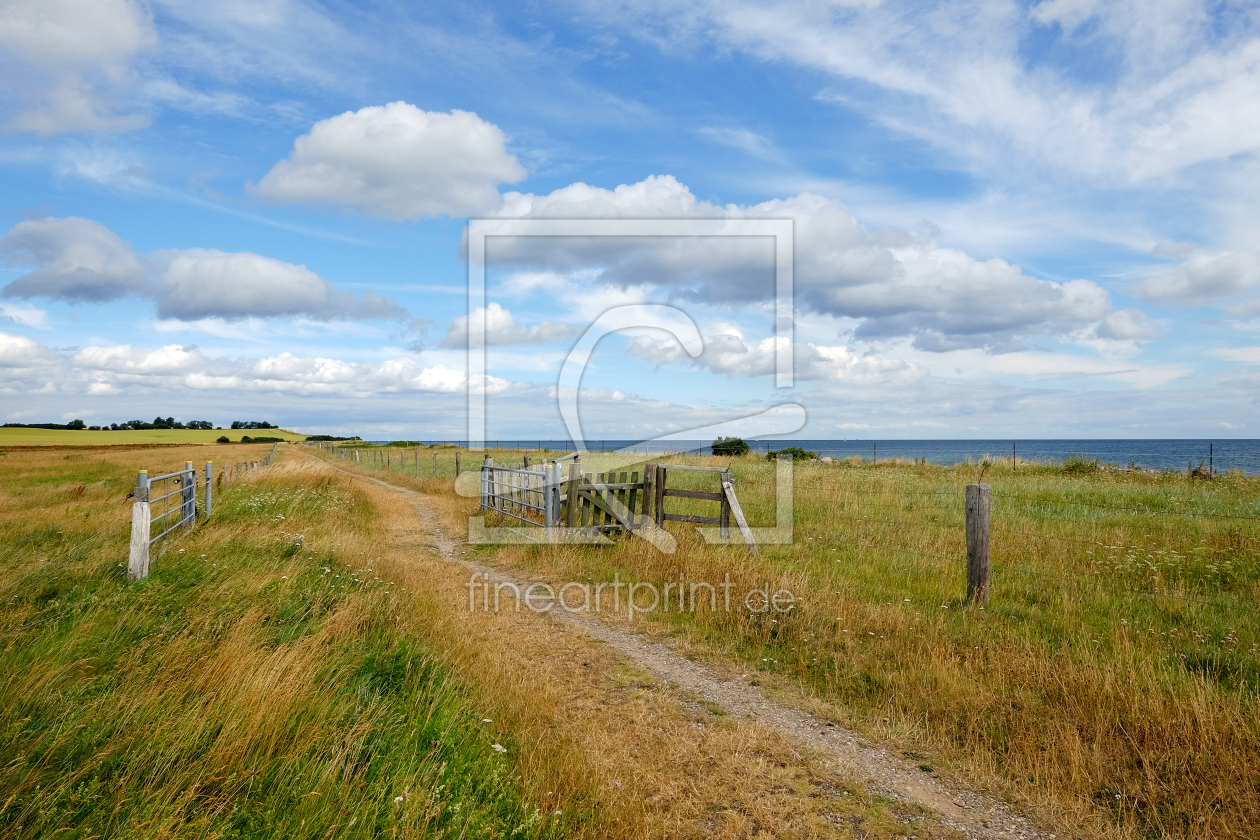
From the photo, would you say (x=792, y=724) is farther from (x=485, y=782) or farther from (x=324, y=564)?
(x=324, y=564)

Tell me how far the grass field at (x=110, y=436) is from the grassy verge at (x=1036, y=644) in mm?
83105

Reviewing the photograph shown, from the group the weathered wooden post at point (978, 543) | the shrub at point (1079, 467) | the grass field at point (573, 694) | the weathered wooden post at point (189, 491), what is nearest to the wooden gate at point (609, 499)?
the grass field at point (573, 694)

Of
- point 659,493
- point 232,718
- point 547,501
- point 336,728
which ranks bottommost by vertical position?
point 336,728

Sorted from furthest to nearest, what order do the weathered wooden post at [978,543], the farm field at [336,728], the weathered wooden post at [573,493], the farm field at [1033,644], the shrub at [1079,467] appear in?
1. the shrub at [1079,467]
2. the weathered wooden post at [573,493]
3. the weathered wooden post at [978,543]
4. the farm field at [1033,644]
5. the farm field at [336,728]

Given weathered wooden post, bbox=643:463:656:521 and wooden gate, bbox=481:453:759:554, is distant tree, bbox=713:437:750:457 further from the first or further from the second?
weathered wooden post, bbox=643:463:656:521

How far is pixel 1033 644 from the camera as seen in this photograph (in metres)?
6.30

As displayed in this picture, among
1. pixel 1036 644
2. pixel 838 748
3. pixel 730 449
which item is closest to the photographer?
pixel 838 748

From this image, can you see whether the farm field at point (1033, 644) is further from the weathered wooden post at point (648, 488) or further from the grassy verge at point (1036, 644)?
the weathered wooden post at point (648, 488)

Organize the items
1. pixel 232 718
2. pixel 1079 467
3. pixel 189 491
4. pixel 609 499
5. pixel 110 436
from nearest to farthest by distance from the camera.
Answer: pixel 232 718 → pixel 189 491 → pixel 609 499 → pixel 1079 467 → pixel 110 436

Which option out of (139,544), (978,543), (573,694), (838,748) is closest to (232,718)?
(573,694)

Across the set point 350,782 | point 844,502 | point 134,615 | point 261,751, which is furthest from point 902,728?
point 844,502

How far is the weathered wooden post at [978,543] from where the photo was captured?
8.02 m

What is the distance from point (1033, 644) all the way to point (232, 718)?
269 inches

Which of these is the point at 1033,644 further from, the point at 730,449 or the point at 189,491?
the point at 730,449
